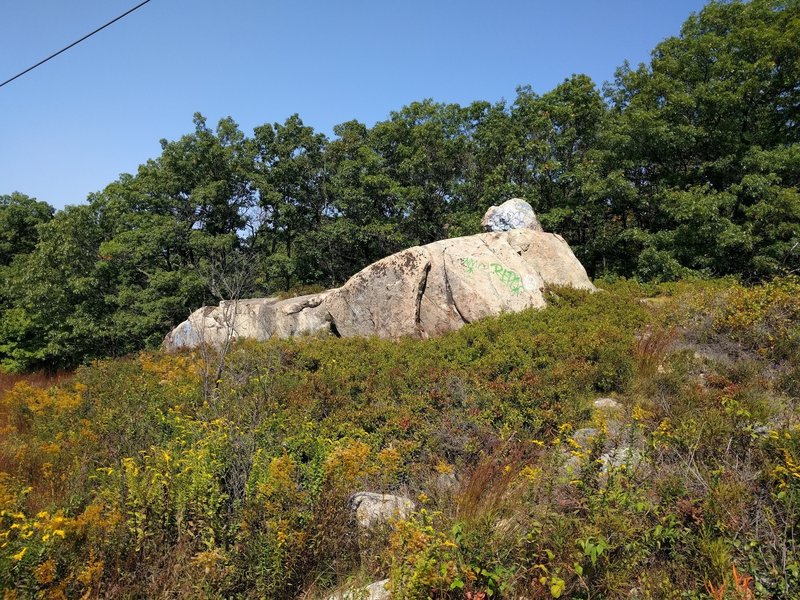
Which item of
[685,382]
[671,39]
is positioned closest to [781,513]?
[685,382]

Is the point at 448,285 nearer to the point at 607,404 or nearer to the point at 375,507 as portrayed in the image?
the point at 607,404

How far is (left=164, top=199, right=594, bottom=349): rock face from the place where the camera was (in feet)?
36.9

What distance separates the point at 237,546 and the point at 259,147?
60.6ft

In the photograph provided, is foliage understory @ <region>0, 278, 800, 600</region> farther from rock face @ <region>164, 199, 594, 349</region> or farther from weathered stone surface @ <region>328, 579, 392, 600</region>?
rock face @ <region>164, 199, 594, 349</region>

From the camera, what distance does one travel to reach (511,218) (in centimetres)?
1381

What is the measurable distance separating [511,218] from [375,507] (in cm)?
1106

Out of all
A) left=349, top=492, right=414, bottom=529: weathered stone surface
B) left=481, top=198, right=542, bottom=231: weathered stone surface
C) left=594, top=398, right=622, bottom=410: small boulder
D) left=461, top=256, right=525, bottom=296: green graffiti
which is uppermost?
left=481, top=198, right=542, bottom=231: weathered stone surface

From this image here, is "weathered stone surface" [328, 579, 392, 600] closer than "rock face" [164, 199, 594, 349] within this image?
Yes

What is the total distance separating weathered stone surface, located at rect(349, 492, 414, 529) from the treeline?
9.88 meters

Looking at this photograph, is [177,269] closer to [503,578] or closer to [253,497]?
[253,497]

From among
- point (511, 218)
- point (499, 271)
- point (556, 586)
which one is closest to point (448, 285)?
point (499, 271)

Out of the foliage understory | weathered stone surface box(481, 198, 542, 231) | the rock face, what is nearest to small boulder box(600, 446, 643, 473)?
the foliage understory

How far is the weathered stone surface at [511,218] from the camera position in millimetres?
13789

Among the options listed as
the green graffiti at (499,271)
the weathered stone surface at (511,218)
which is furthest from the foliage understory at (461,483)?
the weathered stone surface at (511,218)
